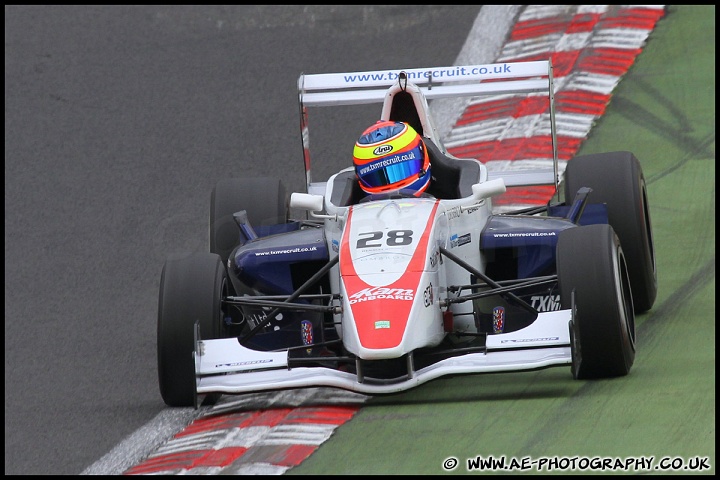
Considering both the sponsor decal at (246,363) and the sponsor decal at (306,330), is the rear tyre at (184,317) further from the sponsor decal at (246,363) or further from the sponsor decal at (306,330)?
the sponsor decal at (306,330)

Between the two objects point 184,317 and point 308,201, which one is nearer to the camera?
point 184,317

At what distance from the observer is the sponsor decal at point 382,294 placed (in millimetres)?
8859

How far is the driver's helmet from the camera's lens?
1021 cm

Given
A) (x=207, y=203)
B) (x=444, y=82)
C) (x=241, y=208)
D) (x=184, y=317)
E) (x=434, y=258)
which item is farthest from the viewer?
(x=207, y=203)

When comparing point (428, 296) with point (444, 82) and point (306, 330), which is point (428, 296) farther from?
point (444, 82)

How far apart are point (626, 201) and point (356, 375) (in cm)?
291

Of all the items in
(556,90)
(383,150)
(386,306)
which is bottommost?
(386,306)

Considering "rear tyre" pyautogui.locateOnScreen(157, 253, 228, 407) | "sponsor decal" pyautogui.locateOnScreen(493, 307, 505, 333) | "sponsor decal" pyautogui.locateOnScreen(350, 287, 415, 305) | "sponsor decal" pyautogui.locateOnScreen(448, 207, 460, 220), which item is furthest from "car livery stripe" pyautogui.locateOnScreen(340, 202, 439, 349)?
"rear tyre" pyautogui.locateOnScreen(157, 253, 228, 407)

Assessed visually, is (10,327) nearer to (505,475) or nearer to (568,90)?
(505,475)

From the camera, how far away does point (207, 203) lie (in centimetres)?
1440

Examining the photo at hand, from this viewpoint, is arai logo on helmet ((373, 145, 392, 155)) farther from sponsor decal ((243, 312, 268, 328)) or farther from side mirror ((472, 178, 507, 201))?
sponsor decal ((243, 312, 268, 328))

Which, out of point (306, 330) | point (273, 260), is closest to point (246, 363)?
point (306, 330)

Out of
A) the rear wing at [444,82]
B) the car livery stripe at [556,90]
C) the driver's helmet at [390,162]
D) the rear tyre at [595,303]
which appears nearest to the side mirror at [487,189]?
the driver's helmet at [390,162]

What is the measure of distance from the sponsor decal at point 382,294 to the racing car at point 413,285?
0.04 feet
